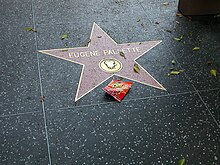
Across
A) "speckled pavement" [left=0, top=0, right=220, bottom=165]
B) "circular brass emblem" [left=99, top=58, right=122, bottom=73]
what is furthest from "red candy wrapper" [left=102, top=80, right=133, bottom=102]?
"circular brass emblem" [left=99, top=58, right=122, bottom=73]

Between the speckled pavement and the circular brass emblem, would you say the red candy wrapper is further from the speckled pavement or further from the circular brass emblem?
the circular brass emblem

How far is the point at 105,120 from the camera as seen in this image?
2.02 meters

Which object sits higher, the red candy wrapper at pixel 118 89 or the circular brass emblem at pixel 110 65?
the red candy wrapper at pixel 118 89

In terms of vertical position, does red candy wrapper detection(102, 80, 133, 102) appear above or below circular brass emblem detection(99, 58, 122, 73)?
above

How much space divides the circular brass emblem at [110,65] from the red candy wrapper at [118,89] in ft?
0.51

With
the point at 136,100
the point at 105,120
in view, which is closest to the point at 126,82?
the point at 136,100

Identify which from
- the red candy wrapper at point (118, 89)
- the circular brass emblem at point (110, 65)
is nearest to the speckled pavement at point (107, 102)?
the red candy wrapper at point (118, 89)

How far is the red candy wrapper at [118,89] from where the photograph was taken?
218 cm

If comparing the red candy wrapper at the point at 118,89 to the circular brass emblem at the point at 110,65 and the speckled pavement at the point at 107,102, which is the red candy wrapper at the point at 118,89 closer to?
the speckled pavement at the point at 107,102

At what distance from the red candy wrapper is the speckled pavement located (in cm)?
3

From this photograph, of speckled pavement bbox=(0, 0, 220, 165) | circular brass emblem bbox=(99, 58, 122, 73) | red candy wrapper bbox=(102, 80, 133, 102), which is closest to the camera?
speckled pavement bbox=(0, 0, 220, 165)

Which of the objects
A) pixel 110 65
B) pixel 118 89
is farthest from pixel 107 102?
pixel 110 65

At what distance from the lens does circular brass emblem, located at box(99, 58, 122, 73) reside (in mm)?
2430

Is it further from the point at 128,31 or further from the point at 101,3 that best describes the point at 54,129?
the point at 101,3
